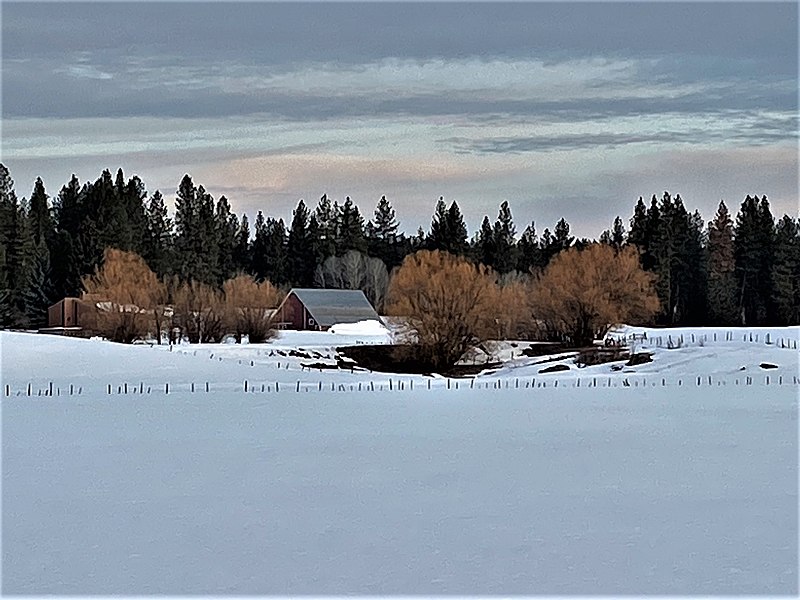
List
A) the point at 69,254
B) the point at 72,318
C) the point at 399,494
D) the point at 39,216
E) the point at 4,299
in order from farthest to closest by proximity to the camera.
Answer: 1. the point at 39,216
2. the point at 69,254
3. the point at 4,299
4. the point at 72,318
5. the point at 399,494

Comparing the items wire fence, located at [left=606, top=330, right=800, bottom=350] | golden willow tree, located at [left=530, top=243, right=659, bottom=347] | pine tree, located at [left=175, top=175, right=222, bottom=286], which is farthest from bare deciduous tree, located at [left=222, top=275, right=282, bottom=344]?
pine tree, located at [left=175, top=175, right=222, bottom=286]

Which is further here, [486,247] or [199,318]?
[486,247]

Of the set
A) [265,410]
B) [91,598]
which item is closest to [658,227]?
[265,410]

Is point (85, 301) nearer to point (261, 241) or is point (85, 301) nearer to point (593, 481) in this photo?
point (261, 241)

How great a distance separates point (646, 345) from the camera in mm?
51094

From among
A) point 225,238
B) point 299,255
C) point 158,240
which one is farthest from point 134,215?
point 299,255

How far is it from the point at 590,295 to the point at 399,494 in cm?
4548

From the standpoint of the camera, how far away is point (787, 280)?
80.5 metres

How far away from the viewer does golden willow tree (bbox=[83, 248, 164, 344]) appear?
55.8 metres

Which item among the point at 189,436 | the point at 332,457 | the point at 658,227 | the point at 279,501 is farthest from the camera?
the point at 658,227

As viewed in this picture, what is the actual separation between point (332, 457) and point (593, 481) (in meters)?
4.31

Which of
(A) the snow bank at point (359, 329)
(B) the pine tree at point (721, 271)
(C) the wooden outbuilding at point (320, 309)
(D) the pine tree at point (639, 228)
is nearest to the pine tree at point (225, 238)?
(C) the wooden outbuilding at point (320, 309)

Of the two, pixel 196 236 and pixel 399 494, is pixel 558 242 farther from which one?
pixel 399 494

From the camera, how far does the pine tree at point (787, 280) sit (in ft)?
263
